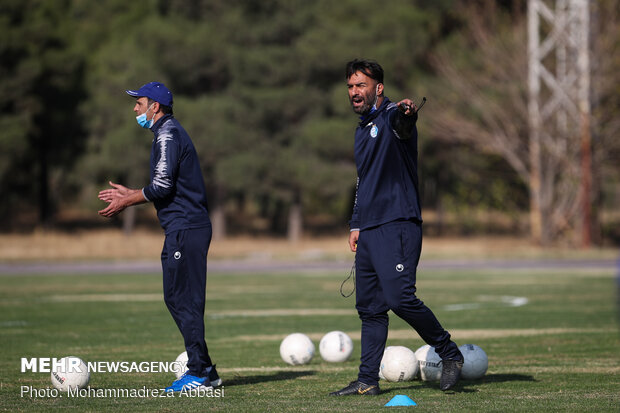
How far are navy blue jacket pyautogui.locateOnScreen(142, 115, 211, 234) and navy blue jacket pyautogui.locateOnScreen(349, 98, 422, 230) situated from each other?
1.37 meters

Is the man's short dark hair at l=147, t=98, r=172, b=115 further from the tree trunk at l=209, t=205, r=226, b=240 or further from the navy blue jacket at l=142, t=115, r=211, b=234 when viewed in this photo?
the tree trunk at l=209, t=205, r=226, b=240

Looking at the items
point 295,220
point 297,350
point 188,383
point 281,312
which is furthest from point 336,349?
point 295,220

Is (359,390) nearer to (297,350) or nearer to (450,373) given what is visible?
(450,373)

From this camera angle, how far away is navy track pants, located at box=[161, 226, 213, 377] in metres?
8.11

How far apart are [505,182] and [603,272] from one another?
2070 centimetres

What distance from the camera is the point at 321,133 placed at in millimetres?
47250

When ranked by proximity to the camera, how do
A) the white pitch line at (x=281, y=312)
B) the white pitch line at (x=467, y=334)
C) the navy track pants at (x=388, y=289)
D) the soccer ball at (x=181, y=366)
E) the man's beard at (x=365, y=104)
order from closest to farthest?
the navy track pants at (x=388, y=289)
the man's beard at (x=365, y=104)
the soccer ball at (x=181, y=366)
the white pitch line at (x=467, y=334)
the white pitch line at (x=281, y=312)

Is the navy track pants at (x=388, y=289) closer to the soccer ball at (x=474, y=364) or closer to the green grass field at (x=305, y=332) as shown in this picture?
the green grass field at (x=305, y=332)

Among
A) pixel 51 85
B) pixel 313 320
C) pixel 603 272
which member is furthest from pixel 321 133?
pixel 313 320

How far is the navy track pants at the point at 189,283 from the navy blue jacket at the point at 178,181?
4.1 inches

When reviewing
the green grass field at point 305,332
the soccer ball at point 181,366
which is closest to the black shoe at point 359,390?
the green grass field at point 305,332

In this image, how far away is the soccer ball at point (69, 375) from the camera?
831 cm

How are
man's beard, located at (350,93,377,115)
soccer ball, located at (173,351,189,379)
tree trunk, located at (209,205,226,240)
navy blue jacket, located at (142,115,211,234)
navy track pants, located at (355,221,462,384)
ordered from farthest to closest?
tree trunk, located at (209,205,226,240) → soccer ball, located at (173,351,189,379) → navy blue jacket, located at (142,115,211,234) → man's beard, located at (350,93,377,115) → navy track pants, located at (355,221,462,384)

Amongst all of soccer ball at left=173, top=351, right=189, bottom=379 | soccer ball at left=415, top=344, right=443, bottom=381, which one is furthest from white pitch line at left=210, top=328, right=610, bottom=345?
soccer ball at left=173, top=351, right=189, bottom=379
